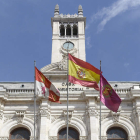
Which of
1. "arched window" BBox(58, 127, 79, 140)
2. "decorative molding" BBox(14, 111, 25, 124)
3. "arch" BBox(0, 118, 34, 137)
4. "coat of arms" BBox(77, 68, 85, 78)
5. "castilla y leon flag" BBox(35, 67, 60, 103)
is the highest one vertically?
"coat of arms" BBox(77, 68, 85, 78)

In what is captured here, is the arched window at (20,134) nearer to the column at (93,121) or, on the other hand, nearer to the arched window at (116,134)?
the column at (93,121)

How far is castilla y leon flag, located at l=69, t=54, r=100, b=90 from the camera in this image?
3097cm

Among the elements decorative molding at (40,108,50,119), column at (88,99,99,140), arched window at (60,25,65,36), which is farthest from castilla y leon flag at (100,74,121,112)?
arched window at (60,25,65,36)

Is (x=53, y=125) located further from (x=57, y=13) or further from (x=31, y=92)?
(x=57, y=13)

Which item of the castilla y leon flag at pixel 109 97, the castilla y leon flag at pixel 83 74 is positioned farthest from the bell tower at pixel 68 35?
the castilla y leon flag at pixel 109 97

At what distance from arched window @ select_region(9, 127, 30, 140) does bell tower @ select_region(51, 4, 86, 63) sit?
1836 centimetres

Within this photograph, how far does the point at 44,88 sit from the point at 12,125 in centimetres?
812

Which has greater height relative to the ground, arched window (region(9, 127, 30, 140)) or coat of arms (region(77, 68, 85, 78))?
coat of arms (region(77, 68, 85, 78))

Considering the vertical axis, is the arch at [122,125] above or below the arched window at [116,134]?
above

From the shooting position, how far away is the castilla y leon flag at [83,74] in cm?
3097

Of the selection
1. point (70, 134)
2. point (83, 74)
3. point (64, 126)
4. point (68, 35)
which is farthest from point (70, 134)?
point (68, 35)

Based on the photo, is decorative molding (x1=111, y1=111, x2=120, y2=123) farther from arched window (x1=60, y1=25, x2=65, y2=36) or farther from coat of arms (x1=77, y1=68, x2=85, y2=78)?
arched window (x1=60, y1=25, x2=65, y2=36)

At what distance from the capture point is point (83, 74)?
102 ft

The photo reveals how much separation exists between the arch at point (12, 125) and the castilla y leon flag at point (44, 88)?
6.28 m
